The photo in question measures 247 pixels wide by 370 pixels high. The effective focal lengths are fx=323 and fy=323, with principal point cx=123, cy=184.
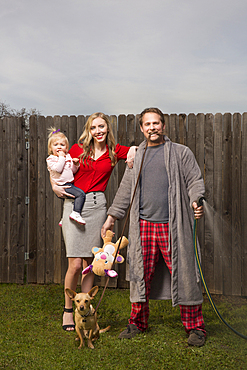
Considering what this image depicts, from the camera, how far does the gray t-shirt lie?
278 cm

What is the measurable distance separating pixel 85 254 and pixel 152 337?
96 centimetres

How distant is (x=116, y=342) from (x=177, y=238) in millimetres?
1059

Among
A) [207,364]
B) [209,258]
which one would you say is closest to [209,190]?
[209,258]

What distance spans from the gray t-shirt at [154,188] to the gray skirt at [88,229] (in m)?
0.44

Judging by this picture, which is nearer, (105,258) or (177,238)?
(177,238)

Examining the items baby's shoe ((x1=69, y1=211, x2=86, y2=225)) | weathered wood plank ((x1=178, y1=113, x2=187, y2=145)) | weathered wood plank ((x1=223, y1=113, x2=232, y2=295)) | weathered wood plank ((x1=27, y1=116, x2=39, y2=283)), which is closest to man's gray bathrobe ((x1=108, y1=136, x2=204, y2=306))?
baby's shoe ((x1=69, y1=211, x2=86, y2=225))

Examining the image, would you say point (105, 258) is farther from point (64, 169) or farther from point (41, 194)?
point (41, 194)

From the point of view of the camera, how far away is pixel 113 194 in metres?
4.30

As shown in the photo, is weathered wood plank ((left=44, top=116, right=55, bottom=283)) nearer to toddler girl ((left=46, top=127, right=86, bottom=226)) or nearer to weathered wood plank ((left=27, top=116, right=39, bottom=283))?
weathered wood plank ((left=27, top=116, right=39, bottom=283))

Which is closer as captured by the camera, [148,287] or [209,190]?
[148,287]

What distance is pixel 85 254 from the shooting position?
3.04 meters

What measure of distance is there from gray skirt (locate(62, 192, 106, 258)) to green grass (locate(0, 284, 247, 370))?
0.80m

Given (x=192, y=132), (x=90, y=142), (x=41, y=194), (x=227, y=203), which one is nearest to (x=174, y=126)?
(x=192, y=132)

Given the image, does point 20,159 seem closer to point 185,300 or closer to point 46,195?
point 46,195
